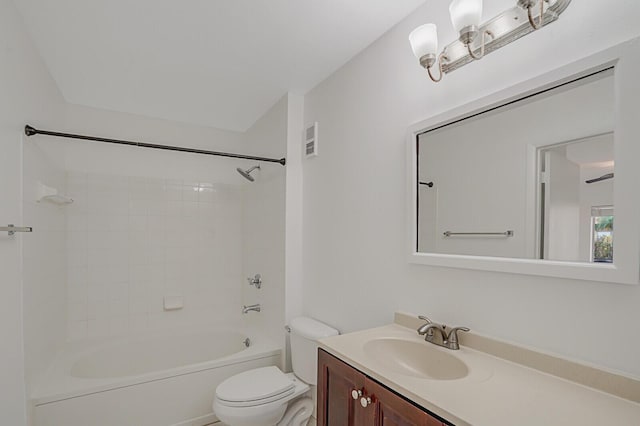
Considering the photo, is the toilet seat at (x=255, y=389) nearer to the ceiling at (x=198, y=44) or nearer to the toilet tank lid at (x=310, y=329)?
the toilet tank lid at (x=310, y=329)

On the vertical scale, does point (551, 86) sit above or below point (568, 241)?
above

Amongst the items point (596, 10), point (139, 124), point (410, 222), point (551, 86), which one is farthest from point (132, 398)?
point (596, 10)

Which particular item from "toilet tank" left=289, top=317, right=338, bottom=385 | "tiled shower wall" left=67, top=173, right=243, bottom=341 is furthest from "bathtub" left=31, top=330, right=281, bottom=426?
"toilet tank" left=289, top=317, right=338, bottom=385

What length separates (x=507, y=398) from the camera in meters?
0.89

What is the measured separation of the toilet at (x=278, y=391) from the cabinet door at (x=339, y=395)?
61 centimetres

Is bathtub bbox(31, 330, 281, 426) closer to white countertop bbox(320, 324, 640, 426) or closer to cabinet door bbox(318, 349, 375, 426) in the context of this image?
cabinet door bbox(318, 349, 375, 426)

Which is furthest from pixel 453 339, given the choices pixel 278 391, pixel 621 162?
pixel 278 391

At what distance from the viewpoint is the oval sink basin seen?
1.21 metres

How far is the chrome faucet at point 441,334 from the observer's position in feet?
4.10

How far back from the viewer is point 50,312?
7.14 ft

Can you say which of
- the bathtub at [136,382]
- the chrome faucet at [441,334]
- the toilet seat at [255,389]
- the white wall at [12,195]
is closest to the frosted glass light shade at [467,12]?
the chrome faucet at [441,334]

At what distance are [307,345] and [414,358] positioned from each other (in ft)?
2.84

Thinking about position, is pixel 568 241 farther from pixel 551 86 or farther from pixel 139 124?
pixel 139 124

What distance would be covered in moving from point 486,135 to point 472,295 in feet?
2.11
